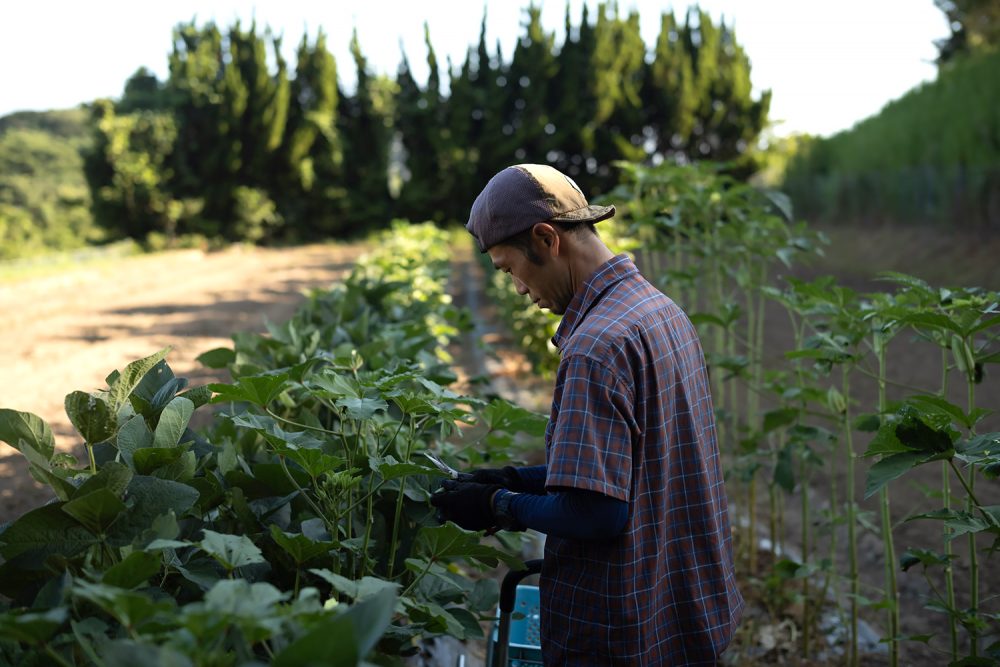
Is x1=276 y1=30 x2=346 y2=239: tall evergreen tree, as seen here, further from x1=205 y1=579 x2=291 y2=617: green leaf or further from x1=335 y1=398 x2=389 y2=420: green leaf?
x1=205 y1=579 x2=291 y2=617: green leaf

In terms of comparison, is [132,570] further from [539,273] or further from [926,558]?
[926,558]

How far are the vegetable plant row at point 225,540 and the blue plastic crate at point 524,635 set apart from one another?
20.1 inches

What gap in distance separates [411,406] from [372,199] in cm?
3310

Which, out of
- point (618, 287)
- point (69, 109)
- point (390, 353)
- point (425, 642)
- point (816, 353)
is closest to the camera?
point (618, 287)

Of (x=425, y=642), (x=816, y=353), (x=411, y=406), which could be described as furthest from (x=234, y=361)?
(x=816, y=353)

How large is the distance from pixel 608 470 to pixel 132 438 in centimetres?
85

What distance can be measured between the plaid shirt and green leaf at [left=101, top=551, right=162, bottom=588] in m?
0.66

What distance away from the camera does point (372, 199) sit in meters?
33.9

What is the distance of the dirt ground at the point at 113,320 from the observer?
7.54m

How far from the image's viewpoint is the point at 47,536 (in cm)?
136

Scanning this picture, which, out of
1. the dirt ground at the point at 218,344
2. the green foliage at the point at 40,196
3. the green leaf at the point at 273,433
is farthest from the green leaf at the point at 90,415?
the green foliage at the point at 40,196

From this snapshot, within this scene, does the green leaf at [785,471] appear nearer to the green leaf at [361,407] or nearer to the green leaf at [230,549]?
the green leaf at [361,407]

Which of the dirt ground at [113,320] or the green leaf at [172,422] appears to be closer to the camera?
the green leaf at [172,422]

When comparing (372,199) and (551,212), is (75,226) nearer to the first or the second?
(372,199)
